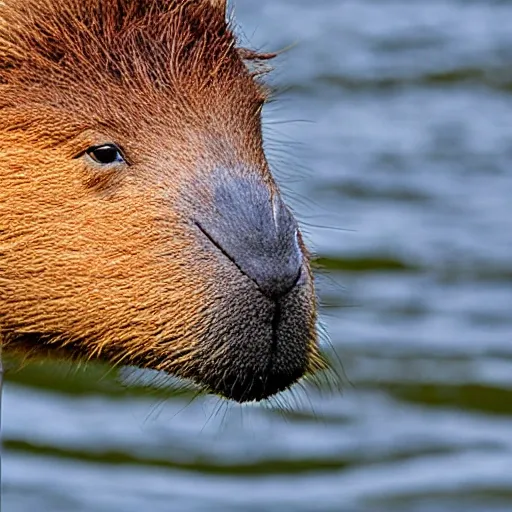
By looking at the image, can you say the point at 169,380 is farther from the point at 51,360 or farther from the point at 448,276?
the point at 448,276

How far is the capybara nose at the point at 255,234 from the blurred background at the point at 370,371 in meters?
2.58

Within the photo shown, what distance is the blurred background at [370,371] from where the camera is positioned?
304 inches

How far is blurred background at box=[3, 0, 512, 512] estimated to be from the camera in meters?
7.71

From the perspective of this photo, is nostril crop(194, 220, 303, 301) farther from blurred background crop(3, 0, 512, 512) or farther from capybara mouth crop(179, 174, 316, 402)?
blurred background crop(3, 0, 512, 512)

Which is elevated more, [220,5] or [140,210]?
[220,5]

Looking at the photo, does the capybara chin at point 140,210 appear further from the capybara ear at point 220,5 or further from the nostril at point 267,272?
the capybara ear at point 220,5

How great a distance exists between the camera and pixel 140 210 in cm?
364

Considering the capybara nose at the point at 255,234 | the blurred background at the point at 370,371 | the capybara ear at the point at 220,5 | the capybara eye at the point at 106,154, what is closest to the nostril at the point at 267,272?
the capybara nose at the point at 255,234

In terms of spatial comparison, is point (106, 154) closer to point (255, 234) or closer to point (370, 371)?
point (255, 234)

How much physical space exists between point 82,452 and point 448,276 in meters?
2.25

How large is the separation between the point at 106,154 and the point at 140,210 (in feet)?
0.44

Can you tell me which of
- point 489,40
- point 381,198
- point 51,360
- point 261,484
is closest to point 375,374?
point 261,484

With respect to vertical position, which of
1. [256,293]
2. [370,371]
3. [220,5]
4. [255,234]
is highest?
[370,371]

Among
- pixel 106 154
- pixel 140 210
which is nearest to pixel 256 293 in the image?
pixel 140 210
